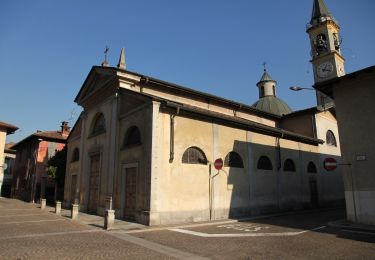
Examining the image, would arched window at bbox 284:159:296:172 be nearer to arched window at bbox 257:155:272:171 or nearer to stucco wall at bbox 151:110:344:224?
stucco wall at bbox 151:110:344:224

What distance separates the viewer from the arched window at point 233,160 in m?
16.1

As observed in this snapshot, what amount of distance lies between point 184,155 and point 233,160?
3611 mm

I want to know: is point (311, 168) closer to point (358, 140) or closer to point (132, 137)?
point (358, 140)

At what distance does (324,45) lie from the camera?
36562 mm

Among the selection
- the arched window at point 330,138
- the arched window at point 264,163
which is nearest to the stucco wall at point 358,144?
the arched window at point 264,163

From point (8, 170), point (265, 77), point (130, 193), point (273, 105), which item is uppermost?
point (265, 77)

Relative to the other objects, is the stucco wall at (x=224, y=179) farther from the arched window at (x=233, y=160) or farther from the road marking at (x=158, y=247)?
the road marking at (x=158, y=247)

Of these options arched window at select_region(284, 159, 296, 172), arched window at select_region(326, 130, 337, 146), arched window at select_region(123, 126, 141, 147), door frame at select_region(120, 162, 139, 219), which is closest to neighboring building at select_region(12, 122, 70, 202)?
door frame at select_region(120, 162, 139, 219)

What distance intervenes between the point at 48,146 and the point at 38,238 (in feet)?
79.6

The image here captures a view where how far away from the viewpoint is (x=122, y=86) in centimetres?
1688

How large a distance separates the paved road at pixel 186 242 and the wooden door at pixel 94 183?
633cm

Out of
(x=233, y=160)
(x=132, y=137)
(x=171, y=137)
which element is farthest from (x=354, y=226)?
(x=132, y=137)

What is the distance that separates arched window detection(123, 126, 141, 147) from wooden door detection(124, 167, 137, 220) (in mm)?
1385

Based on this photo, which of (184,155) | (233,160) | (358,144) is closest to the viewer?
(358,144)
